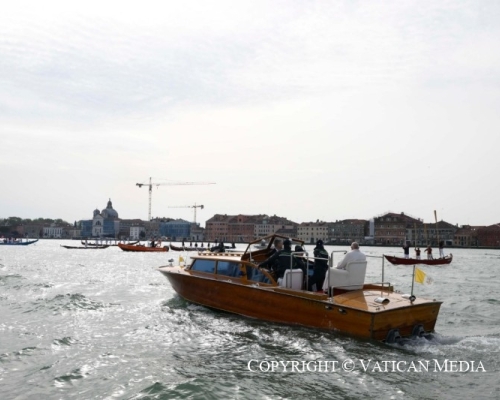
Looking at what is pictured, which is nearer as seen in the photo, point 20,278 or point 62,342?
point 62,342

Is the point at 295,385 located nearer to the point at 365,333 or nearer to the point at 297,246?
the point at 365,333

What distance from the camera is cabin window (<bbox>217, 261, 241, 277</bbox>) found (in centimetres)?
1335

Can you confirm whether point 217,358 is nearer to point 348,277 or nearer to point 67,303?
point 348,277

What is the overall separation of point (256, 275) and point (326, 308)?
8.72 ft

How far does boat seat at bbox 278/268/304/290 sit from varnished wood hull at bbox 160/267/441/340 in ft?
0.90

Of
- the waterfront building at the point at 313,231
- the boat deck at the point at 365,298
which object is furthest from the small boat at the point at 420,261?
the waterfront building at the point at 313,231

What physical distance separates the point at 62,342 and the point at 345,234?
18234cm

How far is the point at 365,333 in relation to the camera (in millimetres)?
9789

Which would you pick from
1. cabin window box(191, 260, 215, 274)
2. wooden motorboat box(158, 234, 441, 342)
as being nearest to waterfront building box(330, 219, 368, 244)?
cabin window box(191, 260, 215, 274)

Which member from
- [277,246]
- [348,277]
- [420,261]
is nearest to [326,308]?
[348,277]

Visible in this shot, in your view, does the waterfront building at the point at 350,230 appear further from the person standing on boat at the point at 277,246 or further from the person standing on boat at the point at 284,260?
the person standing on boat at the point at 284,260

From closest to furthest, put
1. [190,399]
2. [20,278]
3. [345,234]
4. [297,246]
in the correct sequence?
[190,399], [297,246], [20,278], [345,234]

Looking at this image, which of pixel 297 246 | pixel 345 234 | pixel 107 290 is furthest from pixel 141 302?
pixel 345 234

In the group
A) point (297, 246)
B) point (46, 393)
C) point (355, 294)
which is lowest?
point (46, 393)
